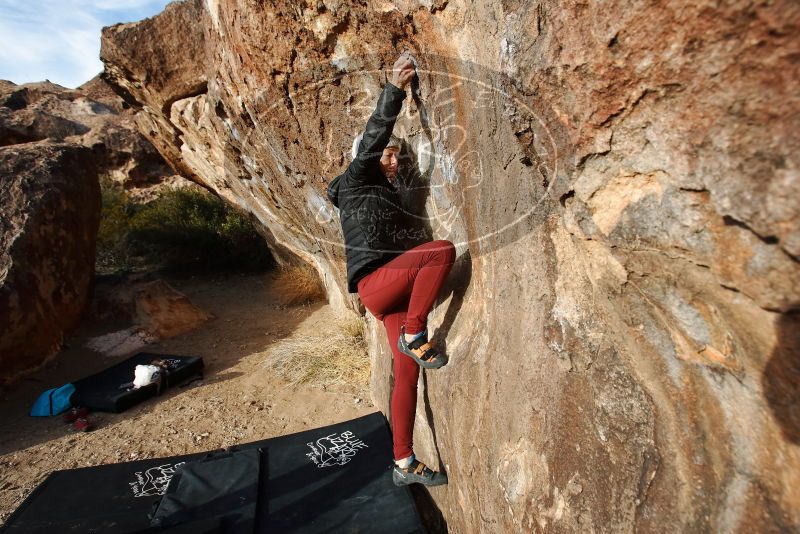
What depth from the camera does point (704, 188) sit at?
95 cm

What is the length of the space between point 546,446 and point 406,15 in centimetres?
185

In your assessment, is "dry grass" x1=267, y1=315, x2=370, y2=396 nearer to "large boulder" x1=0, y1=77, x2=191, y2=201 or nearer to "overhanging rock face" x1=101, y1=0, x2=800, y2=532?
"overhanging rock face" x1=101, y1=0, x2=800, y2=532

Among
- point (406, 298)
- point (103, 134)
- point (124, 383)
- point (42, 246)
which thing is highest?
point (103, 134)

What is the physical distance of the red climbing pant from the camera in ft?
6.95

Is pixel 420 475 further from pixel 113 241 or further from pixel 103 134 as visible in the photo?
pixel 103 134

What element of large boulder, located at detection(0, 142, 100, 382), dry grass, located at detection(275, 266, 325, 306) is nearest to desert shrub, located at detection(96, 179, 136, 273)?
large boulder, located at detection(0, 142, 100, 382)

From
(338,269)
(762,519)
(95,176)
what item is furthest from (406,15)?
(95,176)

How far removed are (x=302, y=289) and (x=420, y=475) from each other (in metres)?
4.23

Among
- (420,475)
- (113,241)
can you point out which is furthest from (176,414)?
(113,241)

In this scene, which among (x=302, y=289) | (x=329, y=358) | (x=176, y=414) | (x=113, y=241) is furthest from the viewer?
(x=113, y=241)

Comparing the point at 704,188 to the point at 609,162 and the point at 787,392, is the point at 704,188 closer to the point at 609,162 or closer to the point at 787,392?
the point at 609,162

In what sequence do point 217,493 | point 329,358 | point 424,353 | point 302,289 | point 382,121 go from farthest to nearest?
1. point 302,289
2. point 329,358
3. point 217,493
4. point 424,353
5. point 382,121

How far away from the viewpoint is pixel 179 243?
7.91m

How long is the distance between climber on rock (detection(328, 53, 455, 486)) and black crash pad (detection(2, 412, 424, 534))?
31cm
